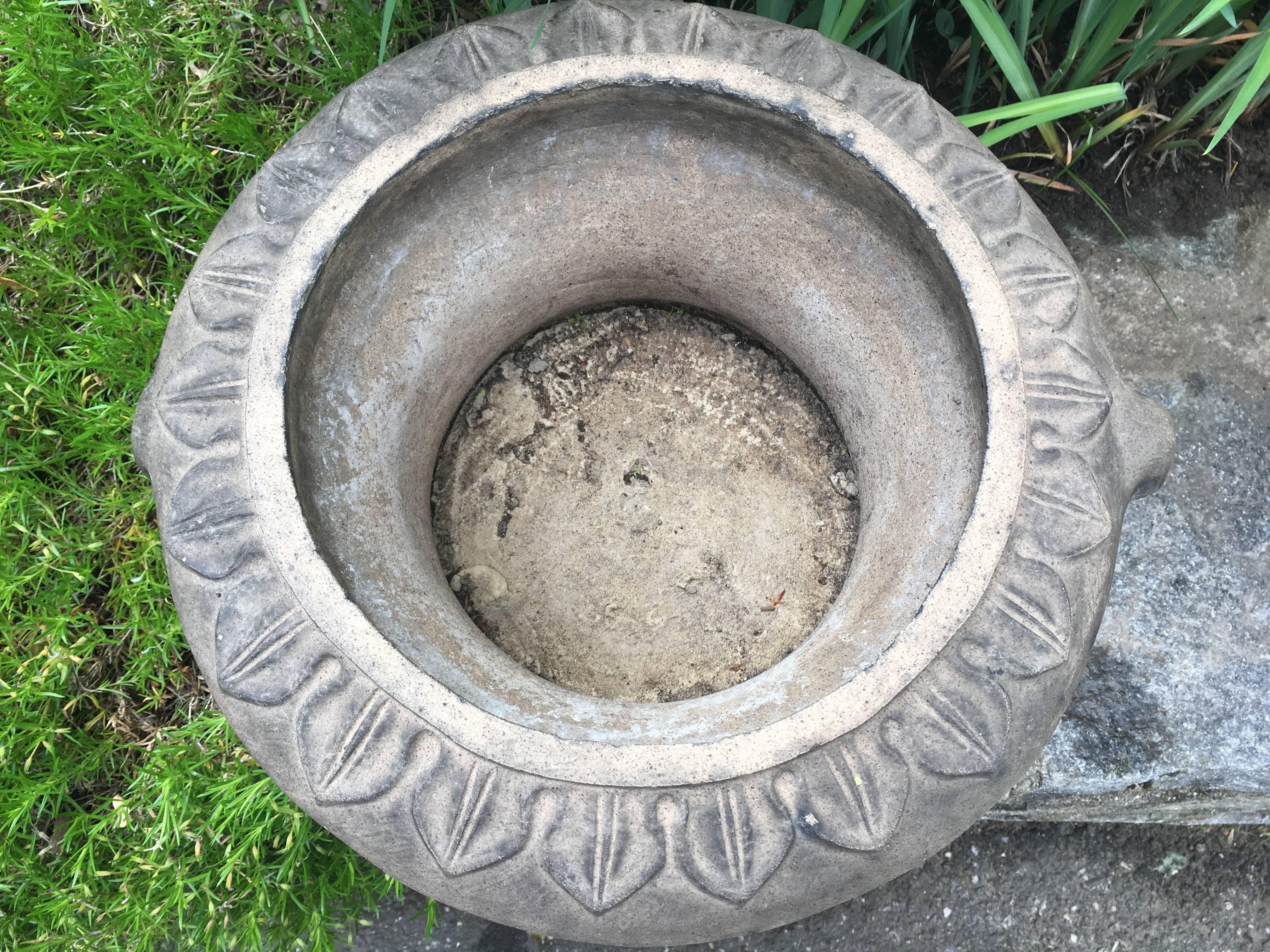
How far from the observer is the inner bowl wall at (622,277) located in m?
1.07

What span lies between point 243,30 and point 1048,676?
1.74 metres

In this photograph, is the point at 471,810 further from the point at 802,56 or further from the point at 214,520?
the point at 802,56

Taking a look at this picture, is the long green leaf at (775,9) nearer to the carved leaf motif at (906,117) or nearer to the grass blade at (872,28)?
the grass blade at (872,28)

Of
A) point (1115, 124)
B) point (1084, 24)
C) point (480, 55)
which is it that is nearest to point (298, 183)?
point (480, 55)

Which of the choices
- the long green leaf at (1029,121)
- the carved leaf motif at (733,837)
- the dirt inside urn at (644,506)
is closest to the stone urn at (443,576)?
the carved leaf motif at (733,837)

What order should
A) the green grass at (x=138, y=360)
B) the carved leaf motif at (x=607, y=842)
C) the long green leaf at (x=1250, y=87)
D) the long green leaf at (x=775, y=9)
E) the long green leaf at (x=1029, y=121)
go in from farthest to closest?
the green grass at (x=138, y=360)
the long green leaf at (x=775, y=9)
the long green leaf at (x=1029, y=121)
the long green leaf at (x=1250, y=87)
the carved leaf motif at (x=607, y=842)

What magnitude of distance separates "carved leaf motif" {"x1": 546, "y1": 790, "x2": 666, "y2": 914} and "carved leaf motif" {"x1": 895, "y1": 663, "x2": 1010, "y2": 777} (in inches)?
10.6

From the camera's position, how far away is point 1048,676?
98cm

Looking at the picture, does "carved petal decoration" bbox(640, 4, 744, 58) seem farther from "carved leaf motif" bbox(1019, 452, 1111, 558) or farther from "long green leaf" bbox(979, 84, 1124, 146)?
"carved leaf motif" bbox(1019, 452, 1111, 558)

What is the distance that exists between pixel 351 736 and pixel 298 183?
24.4 inches

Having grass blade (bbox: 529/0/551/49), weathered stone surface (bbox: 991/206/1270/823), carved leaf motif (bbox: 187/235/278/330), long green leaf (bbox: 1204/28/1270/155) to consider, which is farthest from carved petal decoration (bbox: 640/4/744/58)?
weathered stone surface (bbox: 991/206/1270/823)

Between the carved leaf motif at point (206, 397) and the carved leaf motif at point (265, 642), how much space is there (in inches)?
6.6

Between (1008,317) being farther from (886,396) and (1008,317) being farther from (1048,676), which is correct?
(1048,676)

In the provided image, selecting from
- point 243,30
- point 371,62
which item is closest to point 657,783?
point 371,62
